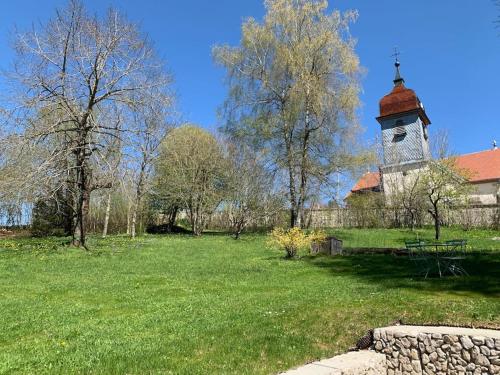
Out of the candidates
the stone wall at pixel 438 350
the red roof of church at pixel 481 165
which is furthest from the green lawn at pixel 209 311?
the red roof of church at pixel 481 165

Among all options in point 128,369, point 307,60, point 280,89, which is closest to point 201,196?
point 280,89

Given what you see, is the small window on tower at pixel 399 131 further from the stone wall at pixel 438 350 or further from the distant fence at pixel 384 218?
the stone wall at pixel 438 350

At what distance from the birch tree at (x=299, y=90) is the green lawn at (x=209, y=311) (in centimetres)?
1150

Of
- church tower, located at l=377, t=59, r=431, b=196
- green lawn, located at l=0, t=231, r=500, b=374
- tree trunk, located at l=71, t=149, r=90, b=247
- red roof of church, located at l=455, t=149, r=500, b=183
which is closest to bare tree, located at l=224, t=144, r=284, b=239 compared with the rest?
tree trunk, located at l=71, t=149, r=90, b=247

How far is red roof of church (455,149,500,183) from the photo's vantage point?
141 ft

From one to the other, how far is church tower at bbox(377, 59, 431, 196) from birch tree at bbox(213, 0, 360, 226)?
688 inches

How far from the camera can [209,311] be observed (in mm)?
7699

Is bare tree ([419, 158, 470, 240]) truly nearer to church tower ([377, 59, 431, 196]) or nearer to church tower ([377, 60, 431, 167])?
church tower ([377, 59, 431, 196])

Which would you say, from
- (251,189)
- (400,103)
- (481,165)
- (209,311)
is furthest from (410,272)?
(481,165)

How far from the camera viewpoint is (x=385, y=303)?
761 cm

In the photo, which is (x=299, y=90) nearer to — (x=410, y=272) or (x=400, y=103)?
(x=410, y=272)

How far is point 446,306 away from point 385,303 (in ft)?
3.22

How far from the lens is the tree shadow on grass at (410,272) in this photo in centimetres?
907

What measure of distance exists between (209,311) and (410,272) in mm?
6499
